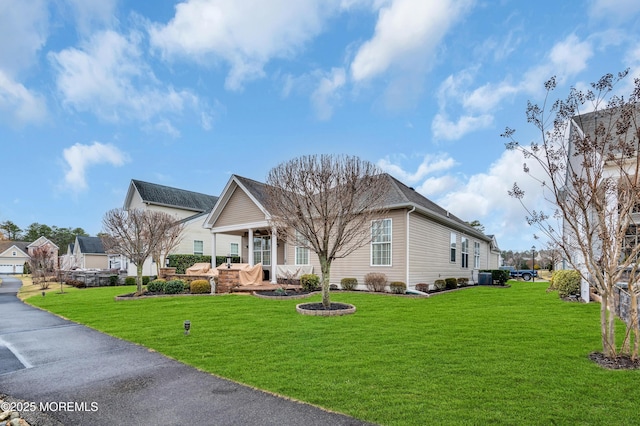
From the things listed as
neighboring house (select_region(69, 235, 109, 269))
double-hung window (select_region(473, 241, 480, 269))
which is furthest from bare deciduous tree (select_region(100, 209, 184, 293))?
neighboring house (select_region(69, 235, 109, 269))

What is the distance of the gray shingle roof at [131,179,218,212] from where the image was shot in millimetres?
29453

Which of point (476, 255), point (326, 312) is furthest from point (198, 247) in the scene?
point (476, 255)

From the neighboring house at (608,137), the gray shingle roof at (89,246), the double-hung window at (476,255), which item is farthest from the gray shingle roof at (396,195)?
the gray shingle roof at (89,246)

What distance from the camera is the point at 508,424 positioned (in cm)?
342

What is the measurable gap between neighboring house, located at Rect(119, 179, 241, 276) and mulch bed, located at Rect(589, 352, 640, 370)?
2572 centimetres

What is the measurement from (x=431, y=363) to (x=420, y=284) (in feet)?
33.4

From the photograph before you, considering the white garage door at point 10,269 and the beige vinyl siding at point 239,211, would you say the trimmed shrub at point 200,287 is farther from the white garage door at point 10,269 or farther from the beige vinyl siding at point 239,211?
the white garage door at point 10,269

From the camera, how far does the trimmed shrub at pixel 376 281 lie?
594 inches

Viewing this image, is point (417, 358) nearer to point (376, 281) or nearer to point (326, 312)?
point (326, 312)

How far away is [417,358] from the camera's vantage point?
560 centimetres

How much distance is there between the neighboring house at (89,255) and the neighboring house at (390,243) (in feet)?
121

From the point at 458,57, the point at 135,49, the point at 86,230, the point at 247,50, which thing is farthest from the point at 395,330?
the point at 86,230

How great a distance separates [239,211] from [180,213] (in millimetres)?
14476

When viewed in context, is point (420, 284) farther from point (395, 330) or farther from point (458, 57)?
point (458, 57)
